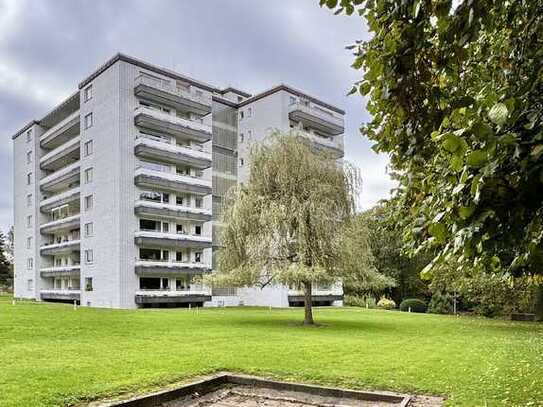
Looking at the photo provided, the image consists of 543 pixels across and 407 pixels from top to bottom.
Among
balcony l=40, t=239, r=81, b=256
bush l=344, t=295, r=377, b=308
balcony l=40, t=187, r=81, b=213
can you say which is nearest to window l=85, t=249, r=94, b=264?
balcony l=40, t=239, r=81, b=256

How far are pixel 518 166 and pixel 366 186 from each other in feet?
68.9

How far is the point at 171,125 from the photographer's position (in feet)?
141

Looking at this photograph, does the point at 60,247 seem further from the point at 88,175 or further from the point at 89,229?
the point at 88,175

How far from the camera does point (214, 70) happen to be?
182ft

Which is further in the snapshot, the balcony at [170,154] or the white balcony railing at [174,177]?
the balcony at [170,154]

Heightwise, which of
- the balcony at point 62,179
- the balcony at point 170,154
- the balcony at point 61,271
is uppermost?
the balcony at point 170,154

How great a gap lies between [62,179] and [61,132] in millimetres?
4834

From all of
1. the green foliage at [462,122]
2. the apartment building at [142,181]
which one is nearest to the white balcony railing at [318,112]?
the apartment building at [142,181]

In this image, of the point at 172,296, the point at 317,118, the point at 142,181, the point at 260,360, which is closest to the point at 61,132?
the point at 142,181

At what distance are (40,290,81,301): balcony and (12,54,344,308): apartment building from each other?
0.80ft

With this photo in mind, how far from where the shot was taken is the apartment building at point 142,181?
40.6 meters

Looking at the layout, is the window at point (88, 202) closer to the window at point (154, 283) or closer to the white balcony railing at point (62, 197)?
the white balcony railing at point (62, 197)

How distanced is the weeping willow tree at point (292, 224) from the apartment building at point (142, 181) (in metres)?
16.0

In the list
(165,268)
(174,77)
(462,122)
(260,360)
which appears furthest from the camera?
(174,77)
